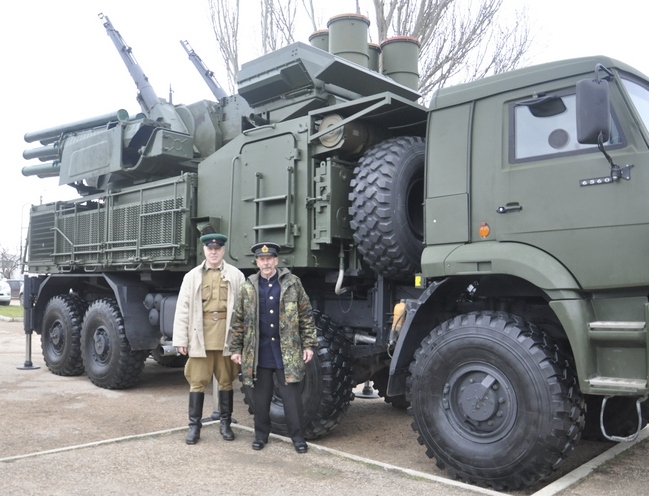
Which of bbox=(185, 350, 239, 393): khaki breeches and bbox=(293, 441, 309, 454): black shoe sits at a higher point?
bbox=(185, 350, 239, 393): khaki breeches

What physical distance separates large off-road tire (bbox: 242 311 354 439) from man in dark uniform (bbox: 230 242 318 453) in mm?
367

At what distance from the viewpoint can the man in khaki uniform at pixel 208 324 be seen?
5.83m

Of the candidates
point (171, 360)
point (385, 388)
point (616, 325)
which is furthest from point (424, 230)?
point (171, 360)

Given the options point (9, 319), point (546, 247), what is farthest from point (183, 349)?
point (9, 319)

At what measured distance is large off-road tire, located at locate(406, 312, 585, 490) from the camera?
435 cm

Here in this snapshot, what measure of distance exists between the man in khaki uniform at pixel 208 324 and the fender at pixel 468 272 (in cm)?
155

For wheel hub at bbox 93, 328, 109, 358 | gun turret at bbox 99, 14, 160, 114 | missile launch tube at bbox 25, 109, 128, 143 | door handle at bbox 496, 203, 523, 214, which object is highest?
gun turret at bbox 99, 14, 160, 114

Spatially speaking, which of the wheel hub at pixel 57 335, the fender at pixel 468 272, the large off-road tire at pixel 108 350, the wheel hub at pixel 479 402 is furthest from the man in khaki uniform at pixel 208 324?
the wheel hub at pixel 57 335

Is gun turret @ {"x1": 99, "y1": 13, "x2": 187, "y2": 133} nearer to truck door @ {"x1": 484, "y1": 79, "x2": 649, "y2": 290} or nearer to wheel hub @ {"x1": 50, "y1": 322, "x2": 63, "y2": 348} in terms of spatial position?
wheel hub @ {"x1": 50, "y1": 322, "x2": 63, "y2": 348}

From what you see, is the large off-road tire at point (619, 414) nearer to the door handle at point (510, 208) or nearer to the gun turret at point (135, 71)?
the door handle at point (510, 208)

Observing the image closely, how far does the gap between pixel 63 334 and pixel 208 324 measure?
501 centimetres

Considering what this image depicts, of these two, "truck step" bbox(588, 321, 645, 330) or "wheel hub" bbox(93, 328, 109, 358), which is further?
"wheel hub" bbox(93, 328, 109, 358)

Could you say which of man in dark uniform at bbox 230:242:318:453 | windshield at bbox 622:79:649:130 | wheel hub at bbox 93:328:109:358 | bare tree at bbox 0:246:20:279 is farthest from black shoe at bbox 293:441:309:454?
bare tree at bbox 0:246:20:279

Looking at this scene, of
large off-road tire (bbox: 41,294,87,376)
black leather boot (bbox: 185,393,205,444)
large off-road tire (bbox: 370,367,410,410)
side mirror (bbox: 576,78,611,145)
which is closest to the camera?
side mirror (bbox: 576,78,611,145)
